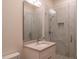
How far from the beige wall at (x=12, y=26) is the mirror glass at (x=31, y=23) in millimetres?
170

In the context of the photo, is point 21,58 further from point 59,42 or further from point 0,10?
point 59,42

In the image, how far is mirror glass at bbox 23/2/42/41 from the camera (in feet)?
7.27

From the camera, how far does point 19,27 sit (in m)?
2.03

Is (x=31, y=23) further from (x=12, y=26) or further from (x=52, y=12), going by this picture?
(x=52, y=12)

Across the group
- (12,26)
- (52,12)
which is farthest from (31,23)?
(52,12)

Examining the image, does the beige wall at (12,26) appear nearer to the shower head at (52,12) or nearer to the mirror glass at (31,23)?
the mirror glass at (31,23)

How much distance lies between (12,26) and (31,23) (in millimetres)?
677

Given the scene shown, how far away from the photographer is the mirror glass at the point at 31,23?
222 cm

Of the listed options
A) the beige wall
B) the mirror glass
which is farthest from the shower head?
the beige wall

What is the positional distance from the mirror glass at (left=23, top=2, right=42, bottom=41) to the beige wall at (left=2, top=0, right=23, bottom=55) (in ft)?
0.56

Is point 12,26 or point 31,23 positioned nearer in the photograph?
point 12,26

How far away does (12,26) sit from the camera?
73.2 inches

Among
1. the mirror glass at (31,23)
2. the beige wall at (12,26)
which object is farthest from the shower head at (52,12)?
the beige wall at (12,26)

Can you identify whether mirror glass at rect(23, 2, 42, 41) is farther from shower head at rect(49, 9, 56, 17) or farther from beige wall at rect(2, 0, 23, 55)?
shower head at rect(49, 9, 56, 17)
